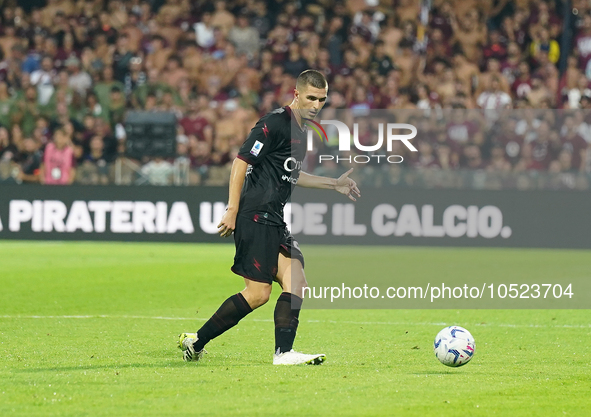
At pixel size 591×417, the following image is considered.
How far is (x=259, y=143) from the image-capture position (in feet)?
21.2

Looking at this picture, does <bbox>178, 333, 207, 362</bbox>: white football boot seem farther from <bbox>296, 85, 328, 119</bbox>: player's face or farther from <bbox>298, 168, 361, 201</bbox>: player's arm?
<bbox>296, 85, 328, 119</bbox>: player's face

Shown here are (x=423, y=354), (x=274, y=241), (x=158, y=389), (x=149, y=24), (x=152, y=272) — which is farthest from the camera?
(x=149, y=24)

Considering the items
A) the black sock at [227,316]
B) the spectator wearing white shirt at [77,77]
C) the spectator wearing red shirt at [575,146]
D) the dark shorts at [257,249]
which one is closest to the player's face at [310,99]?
the dark shorts at [257,249]

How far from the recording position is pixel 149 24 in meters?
21.5

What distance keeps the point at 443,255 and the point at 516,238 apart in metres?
2.00

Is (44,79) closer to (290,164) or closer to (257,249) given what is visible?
(290,164)

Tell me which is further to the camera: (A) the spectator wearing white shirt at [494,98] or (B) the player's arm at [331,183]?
(A) the spectator wearing white shirt at [494,98]

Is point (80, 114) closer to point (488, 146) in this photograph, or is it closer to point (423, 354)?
point (488, 146)

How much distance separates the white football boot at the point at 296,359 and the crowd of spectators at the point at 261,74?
1007 cm

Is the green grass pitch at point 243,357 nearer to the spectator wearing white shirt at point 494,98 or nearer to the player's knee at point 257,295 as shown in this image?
the player's knee at point 257,295

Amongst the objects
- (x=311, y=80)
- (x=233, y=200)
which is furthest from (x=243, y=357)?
(x=311, y=80)

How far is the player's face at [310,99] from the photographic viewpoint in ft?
21.1

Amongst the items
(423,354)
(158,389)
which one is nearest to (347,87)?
(423,354)

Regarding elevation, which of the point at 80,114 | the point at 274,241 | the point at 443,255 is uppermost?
the point at 80,114
